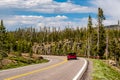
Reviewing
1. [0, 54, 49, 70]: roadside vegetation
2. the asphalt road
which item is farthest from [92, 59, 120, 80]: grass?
[0, 54, 49, 70]: roadside vegetation

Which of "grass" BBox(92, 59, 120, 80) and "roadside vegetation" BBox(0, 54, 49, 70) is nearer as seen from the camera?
"grass" BBox(92, 59, 120, 80)

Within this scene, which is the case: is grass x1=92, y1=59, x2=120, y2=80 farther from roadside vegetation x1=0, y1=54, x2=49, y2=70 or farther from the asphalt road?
roadside vegetation x1=0, y1=54, x2=49, y2=70

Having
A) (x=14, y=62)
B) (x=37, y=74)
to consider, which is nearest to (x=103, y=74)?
(x=37, y=74)

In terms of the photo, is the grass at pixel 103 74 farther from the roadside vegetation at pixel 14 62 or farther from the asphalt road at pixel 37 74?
the roadside vegetation at pixel 14 62

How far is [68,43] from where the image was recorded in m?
198

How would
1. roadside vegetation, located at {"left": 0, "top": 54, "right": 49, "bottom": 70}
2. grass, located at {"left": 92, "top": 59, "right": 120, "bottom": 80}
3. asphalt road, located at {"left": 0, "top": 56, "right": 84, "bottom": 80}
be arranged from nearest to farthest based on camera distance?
asphalt road, located at {"left": 0, "top": 56, "right": 84, "bottom": 80} → grass, located at {"left": 92, "top": 59, "right": 120, "bottom": 80} → roadside vegetation, located at {"left": 0, "top": 54, "right": 49, "bottom": 70}

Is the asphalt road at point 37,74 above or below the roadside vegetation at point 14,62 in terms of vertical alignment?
above

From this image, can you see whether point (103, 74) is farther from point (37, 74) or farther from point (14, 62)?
point (14, 62)

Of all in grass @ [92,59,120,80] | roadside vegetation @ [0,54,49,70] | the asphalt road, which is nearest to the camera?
the asphalt road

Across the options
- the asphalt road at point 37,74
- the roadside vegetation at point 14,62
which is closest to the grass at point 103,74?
the asphalt road at point 37,74

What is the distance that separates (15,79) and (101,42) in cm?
6739

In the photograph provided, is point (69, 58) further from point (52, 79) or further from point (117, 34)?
point (117, 34)

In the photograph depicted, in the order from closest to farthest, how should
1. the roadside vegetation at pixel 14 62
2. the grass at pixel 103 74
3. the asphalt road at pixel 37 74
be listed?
1. the asphalt road at pixel 37 74
2. the grass at pixel 103 74
3. the roadside vegetation at pixel 14 62

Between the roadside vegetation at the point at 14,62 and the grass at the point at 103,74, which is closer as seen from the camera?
the grass at the point at 103,74
